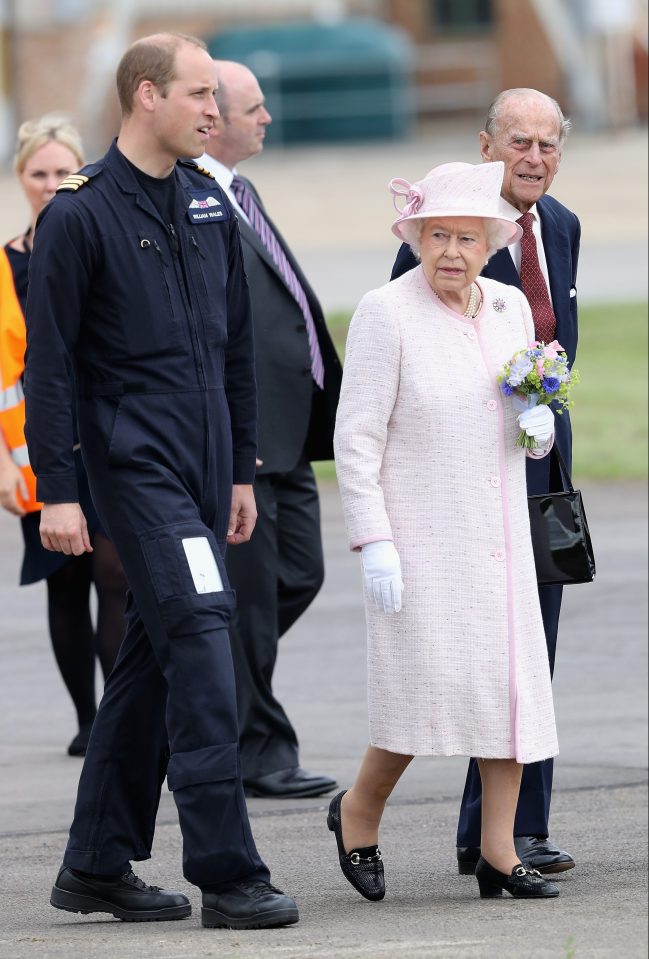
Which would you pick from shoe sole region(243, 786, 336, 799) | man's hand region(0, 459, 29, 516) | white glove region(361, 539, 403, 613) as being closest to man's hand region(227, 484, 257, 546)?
white glove region(361, 539, 403, 613)

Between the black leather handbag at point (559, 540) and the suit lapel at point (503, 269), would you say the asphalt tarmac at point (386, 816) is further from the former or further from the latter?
the suit lapel at point (503, 269)

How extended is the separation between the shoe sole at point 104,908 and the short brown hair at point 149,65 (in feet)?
6.18

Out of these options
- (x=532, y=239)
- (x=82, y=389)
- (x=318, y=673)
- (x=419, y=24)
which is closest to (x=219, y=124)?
(x=532, y=239)

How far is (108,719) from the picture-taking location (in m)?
4.86

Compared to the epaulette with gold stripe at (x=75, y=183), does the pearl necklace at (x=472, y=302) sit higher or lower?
lower

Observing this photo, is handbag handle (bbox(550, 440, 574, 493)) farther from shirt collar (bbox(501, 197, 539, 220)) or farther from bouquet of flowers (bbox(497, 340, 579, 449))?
shirt collar (bbox(501, 197, 539, 220))

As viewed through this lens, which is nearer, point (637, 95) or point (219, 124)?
point (219, 124)

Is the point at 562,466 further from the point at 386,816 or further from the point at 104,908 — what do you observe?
the point at 104,908

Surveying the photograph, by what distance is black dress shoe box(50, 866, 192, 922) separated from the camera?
4.86 meters

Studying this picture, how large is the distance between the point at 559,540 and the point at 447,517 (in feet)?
1.42

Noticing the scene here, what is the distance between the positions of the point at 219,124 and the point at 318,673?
9.37ft

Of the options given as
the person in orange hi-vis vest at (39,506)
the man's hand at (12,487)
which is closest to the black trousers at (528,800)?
the person in orange hi-vis vest at (39,506)

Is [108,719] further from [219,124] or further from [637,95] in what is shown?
[637,95]

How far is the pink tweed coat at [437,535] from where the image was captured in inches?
193
